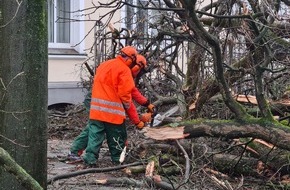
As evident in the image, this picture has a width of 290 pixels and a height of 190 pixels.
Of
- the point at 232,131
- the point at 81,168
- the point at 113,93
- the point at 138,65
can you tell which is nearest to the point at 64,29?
the point at 138,65

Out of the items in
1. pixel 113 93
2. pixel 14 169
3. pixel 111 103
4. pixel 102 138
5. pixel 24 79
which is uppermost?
pixel 24 79

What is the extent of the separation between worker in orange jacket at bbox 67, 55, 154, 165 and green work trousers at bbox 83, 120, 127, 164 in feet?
0.70

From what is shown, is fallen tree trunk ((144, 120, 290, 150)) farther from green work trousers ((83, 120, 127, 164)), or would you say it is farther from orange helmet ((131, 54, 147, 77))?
orange helmet ((131, 54, 147, 77))

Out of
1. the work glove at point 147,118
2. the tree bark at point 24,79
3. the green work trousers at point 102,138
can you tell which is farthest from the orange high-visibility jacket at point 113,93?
the tree bark at point 24,79

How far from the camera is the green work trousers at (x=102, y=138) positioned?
7.21 metres

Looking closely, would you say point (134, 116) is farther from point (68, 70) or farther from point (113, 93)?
point (68, 70)

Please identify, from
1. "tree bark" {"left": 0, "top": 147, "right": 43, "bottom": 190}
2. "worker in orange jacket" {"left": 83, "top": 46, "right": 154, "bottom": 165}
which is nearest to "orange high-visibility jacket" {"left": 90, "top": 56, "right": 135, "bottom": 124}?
"worker in orange jacket" {"left": 83, "top": 46, "right": 154, "bottom": 165}

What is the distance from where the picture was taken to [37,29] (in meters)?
3.75

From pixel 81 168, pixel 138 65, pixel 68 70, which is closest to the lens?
pixel 81 168

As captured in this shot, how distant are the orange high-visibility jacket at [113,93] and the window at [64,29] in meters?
5.72

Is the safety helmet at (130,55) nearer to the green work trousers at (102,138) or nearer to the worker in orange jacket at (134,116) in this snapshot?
the worker in orange jacket at (134,116)

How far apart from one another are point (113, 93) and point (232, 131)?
7.21 ft

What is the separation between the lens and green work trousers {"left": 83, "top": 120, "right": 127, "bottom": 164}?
23.7ft

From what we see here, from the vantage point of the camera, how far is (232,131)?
5.54m
